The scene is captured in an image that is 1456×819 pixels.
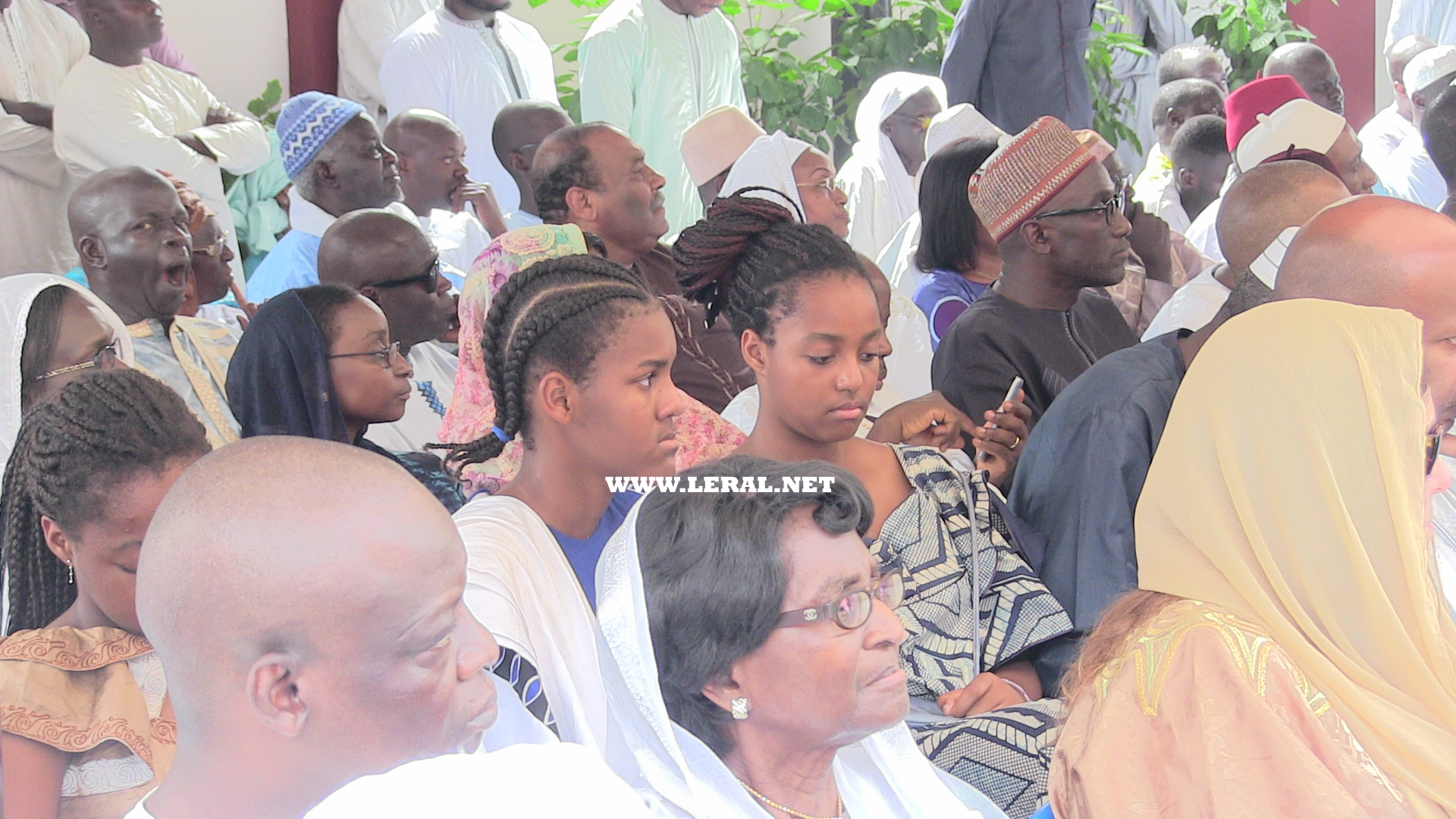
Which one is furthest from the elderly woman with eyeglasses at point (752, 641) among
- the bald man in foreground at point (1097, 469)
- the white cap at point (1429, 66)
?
the white cap at point (1429, 66)

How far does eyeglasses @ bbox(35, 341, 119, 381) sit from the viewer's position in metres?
2.19

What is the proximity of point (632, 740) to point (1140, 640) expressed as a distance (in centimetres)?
56

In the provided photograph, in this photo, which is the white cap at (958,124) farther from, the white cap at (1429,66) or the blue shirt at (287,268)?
the blue shirt at (287,268)

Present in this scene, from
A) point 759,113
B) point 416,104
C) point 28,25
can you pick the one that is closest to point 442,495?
point 28,25

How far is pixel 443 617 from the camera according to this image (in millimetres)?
1159

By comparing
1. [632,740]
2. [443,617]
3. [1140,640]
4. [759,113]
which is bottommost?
[759,113]

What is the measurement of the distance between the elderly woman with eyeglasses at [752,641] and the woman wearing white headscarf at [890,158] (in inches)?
136

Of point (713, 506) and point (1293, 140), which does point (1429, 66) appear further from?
point (713, 506)

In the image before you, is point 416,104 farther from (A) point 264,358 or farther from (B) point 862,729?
(B) point 862,729

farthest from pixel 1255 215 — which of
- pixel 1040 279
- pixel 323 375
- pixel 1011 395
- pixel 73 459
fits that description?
pixel 73 459

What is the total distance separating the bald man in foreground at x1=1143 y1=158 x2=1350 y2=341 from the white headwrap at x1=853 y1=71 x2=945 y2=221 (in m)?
1.79

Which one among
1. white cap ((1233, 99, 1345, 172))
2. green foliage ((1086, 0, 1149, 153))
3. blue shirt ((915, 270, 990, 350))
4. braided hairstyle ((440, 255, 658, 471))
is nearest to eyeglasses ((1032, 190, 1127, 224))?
blue shirt ((915, 270, 990, 350))

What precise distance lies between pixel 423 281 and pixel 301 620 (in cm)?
223

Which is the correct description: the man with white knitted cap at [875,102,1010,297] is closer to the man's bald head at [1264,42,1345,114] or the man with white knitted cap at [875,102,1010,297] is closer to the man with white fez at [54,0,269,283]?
the man's bald head at [1264,42,1345,114]
